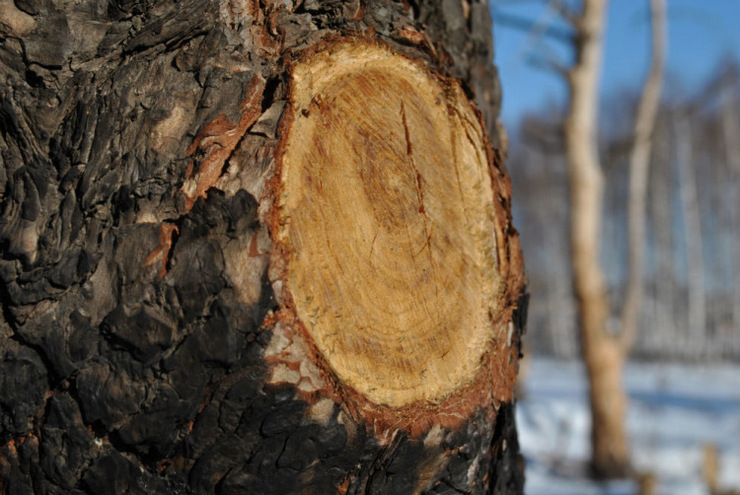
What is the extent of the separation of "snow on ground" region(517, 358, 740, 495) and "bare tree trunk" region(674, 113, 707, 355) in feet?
11.3

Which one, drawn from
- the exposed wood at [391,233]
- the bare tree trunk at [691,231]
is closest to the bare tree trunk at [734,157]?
the bare tree trunk at [691,231]

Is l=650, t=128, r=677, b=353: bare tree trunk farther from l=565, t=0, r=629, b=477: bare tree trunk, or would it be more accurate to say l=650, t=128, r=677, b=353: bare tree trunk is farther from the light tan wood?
the light tan wood

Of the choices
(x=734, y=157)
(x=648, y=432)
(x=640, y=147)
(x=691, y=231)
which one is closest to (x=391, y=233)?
(x=640, y=147)

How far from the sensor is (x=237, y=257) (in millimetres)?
882

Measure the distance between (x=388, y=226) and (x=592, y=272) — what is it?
4.46 meters

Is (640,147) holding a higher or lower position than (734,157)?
lower

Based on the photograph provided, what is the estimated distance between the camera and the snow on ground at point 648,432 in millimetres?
4969

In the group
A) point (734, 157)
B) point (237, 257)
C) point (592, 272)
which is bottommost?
point (237, 257)

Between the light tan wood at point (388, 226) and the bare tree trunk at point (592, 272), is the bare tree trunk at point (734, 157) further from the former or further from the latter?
the light tan wood at point (388, 226)

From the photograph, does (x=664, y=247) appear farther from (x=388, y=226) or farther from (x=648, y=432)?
(x=388, y=226)

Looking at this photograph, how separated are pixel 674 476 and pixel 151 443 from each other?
5.25 m

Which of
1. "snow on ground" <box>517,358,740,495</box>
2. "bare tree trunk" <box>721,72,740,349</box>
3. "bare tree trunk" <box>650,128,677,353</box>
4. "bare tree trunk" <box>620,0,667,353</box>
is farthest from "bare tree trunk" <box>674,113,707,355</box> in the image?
"bare tree trunk" <box>620,0,667,353</box>

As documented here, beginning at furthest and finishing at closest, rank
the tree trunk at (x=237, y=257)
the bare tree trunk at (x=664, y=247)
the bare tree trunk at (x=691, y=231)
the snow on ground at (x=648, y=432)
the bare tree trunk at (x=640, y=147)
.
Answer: the bare tree trunk at (x=664, y=247), the bare tree trunk at (x=691, y=231), the bare tree trunk at (x=640, y=147), the snow on ground at (x=648, y=432), the tree trunk at (x=237, y=257)

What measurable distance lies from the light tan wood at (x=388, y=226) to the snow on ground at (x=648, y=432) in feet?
10.9
